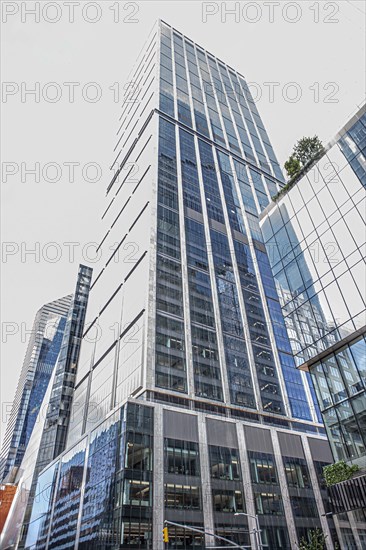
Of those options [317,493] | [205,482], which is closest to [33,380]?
[205,482]

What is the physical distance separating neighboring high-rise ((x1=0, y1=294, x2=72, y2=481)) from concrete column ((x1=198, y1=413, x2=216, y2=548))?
110283 mm

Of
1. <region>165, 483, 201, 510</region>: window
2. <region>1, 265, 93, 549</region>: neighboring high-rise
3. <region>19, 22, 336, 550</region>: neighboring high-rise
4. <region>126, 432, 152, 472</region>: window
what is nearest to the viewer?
<region>165, 483, 201, 510</region>: window

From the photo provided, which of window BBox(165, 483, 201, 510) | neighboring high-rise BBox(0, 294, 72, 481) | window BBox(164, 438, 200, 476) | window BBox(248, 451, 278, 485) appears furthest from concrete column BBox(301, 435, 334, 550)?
neighboring high-rise BBox(0, 294, 72, 481)

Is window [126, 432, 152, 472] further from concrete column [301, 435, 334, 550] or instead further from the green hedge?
the green hedge

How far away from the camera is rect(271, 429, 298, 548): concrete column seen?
4747 centimetres

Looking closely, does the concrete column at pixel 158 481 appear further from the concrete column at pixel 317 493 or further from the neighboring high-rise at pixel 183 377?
the concrete column at pixel 317 493

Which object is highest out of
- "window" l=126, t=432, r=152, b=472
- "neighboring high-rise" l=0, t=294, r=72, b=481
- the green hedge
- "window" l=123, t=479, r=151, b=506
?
"neighboring high-rise" l=0, t=294, r=72, b=481

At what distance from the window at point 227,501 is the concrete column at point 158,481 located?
7.12m

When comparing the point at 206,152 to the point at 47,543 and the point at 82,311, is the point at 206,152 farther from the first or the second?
the point at 47,543

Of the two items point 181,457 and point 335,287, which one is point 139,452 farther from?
point 335,287

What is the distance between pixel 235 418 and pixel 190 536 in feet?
62.4

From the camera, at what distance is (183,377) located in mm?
58594

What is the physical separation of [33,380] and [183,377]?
115328 mm

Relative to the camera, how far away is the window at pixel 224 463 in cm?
4850
